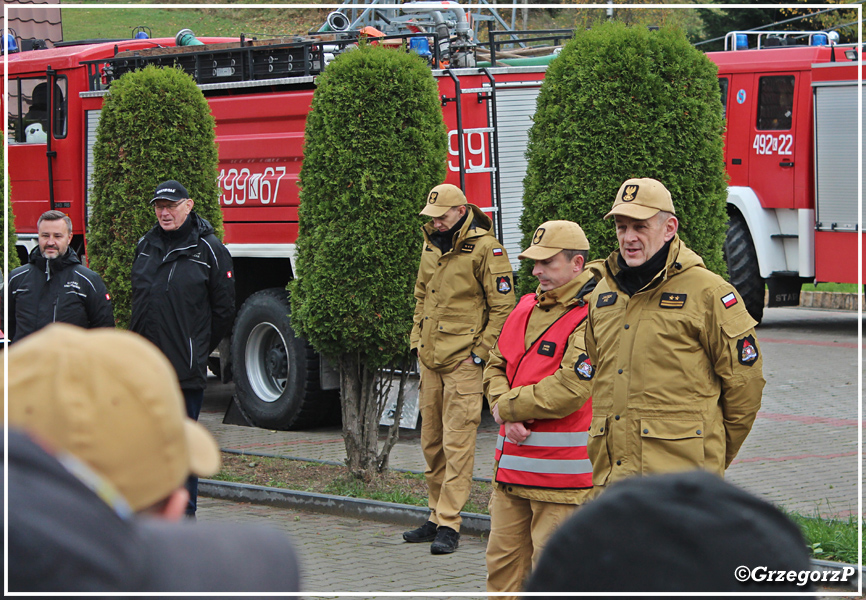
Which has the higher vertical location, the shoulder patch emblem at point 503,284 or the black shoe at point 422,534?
the shoulder patch emblem at point 503,284

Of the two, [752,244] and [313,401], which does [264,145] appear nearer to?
[313,401]

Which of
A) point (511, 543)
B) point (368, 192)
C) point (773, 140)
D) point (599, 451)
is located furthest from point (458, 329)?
point (773, 140)

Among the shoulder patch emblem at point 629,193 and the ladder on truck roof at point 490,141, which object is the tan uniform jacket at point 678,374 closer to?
the shoulder patch emblem at point 629,193

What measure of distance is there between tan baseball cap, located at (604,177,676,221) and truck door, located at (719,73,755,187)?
32.9ft

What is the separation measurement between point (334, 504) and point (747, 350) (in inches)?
145

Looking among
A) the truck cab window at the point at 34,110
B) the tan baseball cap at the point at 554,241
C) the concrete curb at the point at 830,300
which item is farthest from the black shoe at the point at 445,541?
the concrete curb at the point at 830,300

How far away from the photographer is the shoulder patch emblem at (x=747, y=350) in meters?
3.92

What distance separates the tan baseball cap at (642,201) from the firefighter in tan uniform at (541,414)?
34 cm

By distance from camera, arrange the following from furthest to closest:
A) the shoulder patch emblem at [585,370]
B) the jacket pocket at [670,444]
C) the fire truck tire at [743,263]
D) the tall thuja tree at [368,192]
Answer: the fire truck tire at [743,263]
the tall thuja tree at [368,192]
the shoulder patch emblem at [585,370]
the jacket pocket at [670,444]

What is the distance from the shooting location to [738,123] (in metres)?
13.9

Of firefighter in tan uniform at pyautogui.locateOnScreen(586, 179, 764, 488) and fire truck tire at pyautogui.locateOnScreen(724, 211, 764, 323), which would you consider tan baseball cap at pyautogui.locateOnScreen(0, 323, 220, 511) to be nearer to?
firefighter in tan uniform at pyautogui.locateOnScreen(586, 179, 764, 488)

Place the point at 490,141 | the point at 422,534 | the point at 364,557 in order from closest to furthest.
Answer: the point at 364,557 < the point at 422,534 < the point at 490,141

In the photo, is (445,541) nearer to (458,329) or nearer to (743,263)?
(458,329)

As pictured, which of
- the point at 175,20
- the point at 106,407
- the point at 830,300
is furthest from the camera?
the point at 830,300
